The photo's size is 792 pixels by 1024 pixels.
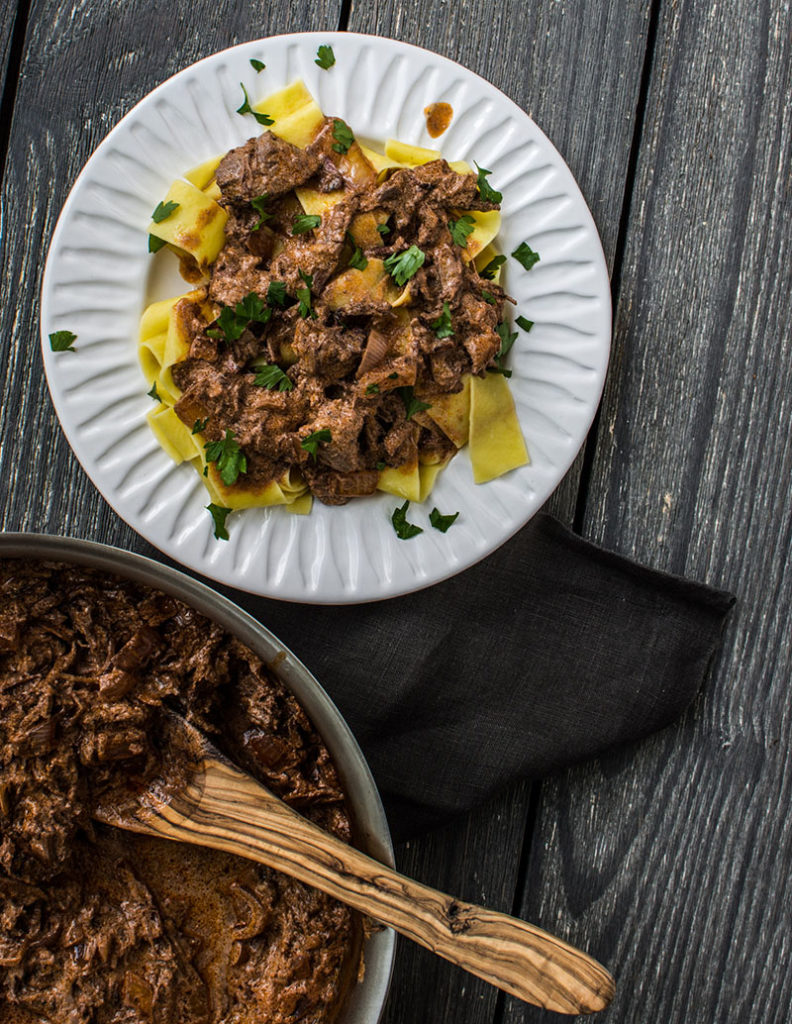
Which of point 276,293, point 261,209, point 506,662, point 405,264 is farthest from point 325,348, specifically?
point 506,662

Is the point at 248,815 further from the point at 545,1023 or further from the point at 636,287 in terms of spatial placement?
the point at 636,287

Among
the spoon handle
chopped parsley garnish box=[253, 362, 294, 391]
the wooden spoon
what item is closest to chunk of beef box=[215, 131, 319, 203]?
chopped parsley garnish box=[253, 362, 294, 391]

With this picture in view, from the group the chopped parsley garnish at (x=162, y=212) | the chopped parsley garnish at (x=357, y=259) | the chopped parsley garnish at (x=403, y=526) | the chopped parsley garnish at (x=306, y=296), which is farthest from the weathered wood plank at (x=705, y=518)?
the chopped parsley garnish at (x=162, y=212)

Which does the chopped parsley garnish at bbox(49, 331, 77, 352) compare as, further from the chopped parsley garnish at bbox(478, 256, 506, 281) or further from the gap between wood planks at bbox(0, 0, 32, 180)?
the chopped parsley garnish at bbox(478, 256, 506, 281)

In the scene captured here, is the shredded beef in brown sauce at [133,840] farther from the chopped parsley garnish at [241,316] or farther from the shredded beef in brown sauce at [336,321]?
the chopped parsley garnish at [241,316]

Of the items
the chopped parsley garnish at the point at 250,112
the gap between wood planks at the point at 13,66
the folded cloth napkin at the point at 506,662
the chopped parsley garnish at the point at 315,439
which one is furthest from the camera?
the gap between wood planks at the point at 13,66

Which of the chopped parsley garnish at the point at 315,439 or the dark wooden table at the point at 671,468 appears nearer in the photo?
the chopped parsley garnish at the point at 315,439
